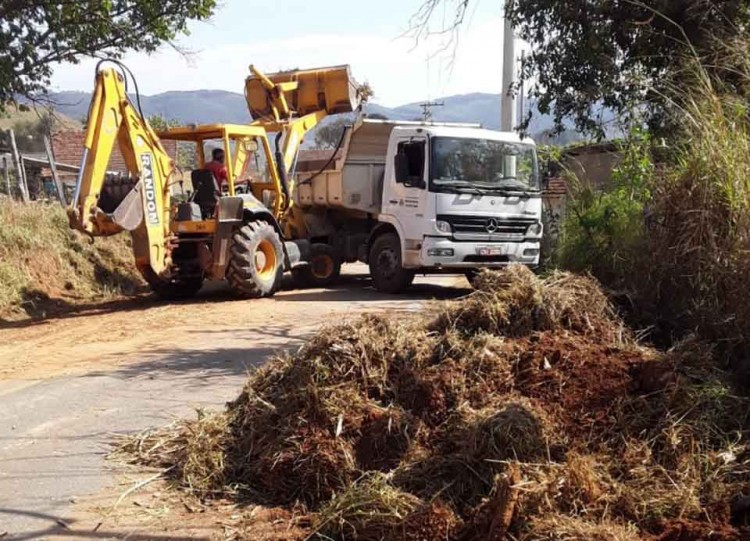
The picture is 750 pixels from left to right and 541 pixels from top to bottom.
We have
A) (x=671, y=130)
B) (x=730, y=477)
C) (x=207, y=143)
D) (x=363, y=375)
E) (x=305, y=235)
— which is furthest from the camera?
(x=305, y=235)

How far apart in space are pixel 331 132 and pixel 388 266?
12.3ft

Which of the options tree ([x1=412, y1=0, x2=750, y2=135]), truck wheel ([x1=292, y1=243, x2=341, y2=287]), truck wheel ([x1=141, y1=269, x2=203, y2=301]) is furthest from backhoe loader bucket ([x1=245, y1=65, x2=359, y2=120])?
tree ([x1=412, y1=0, x2=750, y2=135])

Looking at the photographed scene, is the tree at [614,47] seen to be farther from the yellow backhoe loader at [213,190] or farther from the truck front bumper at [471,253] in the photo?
the yellow backhoe loader at [213,190]

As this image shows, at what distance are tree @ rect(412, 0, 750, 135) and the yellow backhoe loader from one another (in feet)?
19.2

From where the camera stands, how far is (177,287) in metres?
12.7

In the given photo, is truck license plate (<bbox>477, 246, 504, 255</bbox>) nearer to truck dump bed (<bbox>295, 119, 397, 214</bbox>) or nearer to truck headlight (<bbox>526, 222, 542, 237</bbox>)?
truck headlight (<bbox>526, 222, 542, 237</bbox>)

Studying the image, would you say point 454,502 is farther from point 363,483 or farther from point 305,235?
point 305,235

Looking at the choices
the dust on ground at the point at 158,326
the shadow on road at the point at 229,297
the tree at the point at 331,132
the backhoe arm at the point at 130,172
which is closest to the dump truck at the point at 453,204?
the shadow on road at the point at 229,297

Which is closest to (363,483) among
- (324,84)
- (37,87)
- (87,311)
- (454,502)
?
(454,502)

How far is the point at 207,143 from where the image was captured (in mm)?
12930

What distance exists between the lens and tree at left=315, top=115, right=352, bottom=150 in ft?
47.2

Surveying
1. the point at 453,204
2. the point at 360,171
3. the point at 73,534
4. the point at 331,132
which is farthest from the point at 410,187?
the point at 73,534

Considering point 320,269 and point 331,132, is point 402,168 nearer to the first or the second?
point 320,269

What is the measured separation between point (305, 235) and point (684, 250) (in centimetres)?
953
